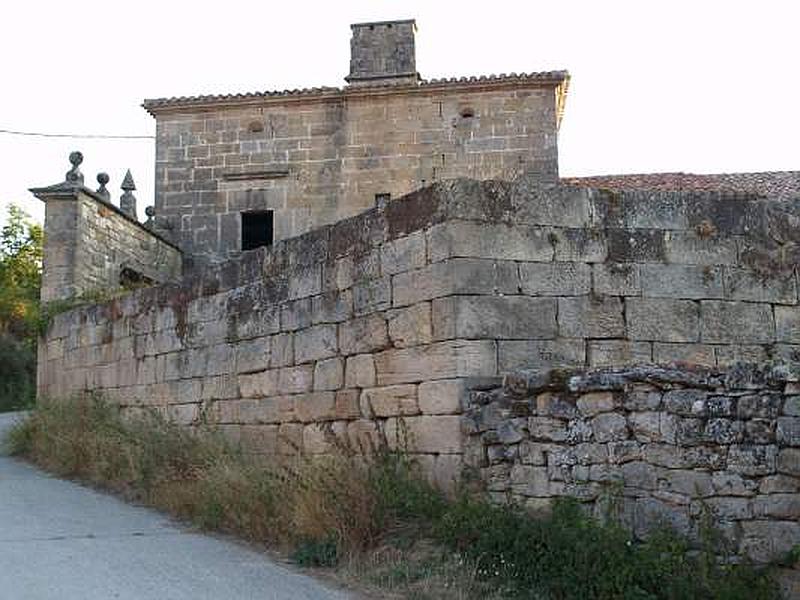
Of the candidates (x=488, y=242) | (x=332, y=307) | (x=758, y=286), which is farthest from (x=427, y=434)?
(x=758, y=286)

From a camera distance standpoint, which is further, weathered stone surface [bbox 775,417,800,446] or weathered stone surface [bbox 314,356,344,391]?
weathered stone surface [bbox 314,356,344,391]

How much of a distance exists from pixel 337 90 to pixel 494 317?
14.4 meters

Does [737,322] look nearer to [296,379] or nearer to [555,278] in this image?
[555,278]

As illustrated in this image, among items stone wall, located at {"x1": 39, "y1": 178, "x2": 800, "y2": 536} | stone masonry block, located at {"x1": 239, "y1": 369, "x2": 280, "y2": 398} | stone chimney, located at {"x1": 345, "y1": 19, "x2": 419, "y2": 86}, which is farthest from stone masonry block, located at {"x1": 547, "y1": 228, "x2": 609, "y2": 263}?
stone chimney, located at {"x1": 345, "y1": 19, "x2": 419, "y2": 86}

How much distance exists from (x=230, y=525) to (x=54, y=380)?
783cm

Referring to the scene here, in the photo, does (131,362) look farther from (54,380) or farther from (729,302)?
(729,302)

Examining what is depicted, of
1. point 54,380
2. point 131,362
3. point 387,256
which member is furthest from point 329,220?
point 387,256

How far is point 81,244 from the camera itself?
55.3ft

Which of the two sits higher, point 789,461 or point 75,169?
point 75,169

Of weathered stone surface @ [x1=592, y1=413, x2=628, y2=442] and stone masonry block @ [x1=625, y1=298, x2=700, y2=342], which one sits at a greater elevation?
stone masonry block @ [x1=625, y1=298, x2=700, y2=342]

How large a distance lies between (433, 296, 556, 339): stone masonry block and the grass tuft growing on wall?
1071mm

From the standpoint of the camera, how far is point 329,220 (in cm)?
2016

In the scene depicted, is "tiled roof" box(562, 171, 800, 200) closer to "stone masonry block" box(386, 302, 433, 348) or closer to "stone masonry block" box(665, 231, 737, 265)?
"stone masonry block" box(665, 231, 737, 265)

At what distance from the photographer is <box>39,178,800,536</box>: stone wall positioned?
681 cm
